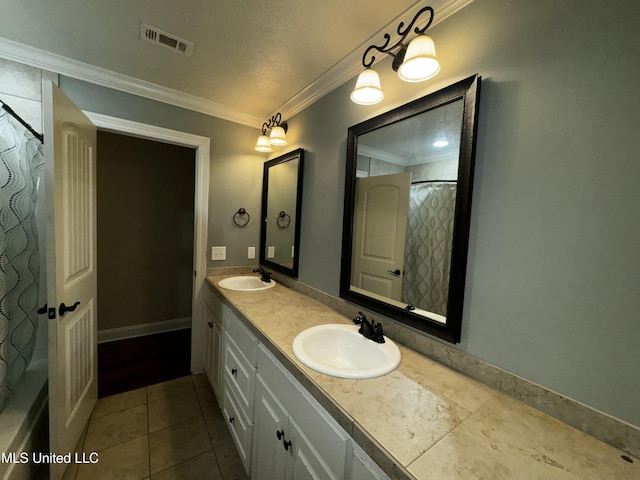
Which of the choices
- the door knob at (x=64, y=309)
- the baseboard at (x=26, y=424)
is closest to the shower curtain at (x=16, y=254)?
the baseboard at (x=26, y=424)

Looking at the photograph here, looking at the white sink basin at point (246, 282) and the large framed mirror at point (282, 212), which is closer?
the large framed mirror at point (282, 212)

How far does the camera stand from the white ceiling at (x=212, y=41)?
1.13 meters

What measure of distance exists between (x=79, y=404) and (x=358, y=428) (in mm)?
1839

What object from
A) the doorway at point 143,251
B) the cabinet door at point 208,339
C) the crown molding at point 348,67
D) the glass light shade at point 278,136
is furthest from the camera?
the doorway at point 143,251

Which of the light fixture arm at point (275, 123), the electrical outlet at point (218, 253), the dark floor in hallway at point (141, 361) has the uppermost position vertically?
the light fixture arm at point (275, 123)

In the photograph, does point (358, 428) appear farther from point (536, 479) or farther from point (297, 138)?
point (297, 138)

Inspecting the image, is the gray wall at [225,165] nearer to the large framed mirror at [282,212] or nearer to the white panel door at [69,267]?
the large framed mirror at [282,212]

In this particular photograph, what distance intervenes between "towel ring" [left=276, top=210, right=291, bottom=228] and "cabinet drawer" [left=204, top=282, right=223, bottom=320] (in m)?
0.77

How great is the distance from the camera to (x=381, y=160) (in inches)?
50.8

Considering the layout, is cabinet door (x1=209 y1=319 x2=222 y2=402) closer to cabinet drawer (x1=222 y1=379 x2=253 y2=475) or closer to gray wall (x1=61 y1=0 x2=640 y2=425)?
cabinet drawer (x1=222 y1=379 x2=253 y2=475)

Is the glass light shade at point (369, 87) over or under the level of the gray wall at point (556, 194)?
over

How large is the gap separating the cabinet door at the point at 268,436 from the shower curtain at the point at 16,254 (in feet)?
3.96

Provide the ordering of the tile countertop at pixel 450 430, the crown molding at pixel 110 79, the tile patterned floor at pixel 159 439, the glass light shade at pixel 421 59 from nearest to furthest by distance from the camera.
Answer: the tile countertop at pixel 450 430
the glass light shade at pixel 421 59
the tile patterned floor at pixel 159 439
the crown molding at pixel 110 79

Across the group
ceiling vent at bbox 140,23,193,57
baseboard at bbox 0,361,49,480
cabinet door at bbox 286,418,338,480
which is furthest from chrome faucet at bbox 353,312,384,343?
ceiling vent at bbox 140,23,193,57
